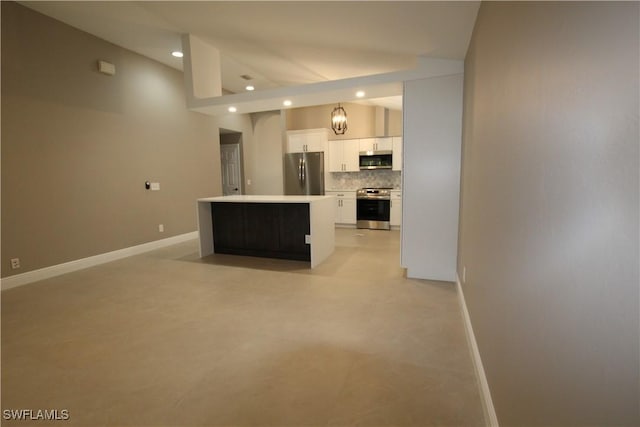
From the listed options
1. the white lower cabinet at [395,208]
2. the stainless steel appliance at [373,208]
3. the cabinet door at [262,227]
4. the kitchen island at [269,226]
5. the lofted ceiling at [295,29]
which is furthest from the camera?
the stainless steel appliance at [373,208]

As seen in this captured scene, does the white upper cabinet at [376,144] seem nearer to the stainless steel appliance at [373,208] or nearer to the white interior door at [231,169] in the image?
the stainless steel appliance at [373,208]

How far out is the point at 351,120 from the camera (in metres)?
6.99

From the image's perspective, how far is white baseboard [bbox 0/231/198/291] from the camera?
3.37 metres

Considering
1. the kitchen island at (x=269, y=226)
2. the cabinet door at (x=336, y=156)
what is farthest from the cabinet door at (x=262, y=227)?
the cabinet door at (x=336, y=156)

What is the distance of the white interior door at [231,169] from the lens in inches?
289

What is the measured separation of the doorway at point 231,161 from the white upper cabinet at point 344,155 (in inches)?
88.1

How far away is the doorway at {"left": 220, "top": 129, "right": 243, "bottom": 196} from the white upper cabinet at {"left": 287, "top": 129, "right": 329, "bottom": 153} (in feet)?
4.02

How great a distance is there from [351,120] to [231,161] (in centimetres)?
309

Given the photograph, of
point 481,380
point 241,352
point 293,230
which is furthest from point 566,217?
point 293,230

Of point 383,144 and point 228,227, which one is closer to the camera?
Result: point 228,227

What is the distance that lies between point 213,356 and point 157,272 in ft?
7.47

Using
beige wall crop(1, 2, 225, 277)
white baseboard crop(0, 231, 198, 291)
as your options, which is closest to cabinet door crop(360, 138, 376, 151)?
beige wall crop(1, 2, 225, 277)

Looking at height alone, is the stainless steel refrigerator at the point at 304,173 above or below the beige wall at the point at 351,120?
below

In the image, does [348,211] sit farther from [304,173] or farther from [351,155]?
[304,173]
